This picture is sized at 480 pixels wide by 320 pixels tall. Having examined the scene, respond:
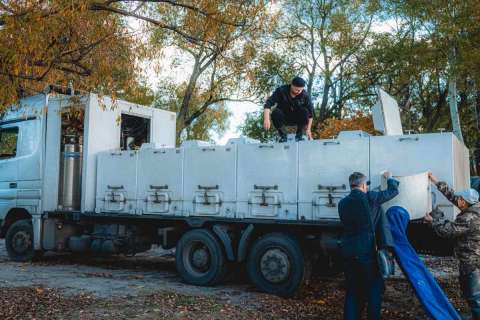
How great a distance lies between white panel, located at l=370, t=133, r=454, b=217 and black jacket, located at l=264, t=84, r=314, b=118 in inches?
69.3

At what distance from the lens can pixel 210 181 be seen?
848 centimetres

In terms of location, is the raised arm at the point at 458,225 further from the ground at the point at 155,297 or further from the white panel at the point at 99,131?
the white panel at the point at 99,131

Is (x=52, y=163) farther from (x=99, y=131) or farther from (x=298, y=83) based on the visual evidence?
(x=298, y=83)

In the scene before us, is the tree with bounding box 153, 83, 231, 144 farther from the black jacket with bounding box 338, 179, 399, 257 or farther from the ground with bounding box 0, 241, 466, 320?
the black jacket with bounding box 338, 179, 399, 257

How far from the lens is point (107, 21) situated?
8.02m

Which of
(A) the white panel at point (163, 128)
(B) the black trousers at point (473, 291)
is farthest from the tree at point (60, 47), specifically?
(B) the black trousers at point (473, 291)

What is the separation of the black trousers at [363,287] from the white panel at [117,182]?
4831 mm

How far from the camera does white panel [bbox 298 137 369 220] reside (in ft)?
23.4

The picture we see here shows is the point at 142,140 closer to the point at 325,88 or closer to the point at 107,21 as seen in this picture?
the point at 107,21

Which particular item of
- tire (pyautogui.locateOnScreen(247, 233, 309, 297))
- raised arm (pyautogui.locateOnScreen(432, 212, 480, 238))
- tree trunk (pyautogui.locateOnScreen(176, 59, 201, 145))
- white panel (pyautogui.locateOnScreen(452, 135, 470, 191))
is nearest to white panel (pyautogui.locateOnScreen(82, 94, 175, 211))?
tire (pyautogui.locateOnScreen(247, 233, 309, 297))

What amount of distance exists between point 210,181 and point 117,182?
2263 mm

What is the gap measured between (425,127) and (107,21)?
69.7 ft

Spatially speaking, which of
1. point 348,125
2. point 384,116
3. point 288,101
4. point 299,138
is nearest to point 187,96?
point 348,125

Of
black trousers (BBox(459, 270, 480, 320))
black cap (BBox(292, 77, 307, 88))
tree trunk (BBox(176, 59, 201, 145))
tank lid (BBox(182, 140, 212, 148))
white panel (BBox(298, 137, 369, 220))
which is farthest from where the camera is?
tree trunk (BBox(176, 59, 201, 145))
